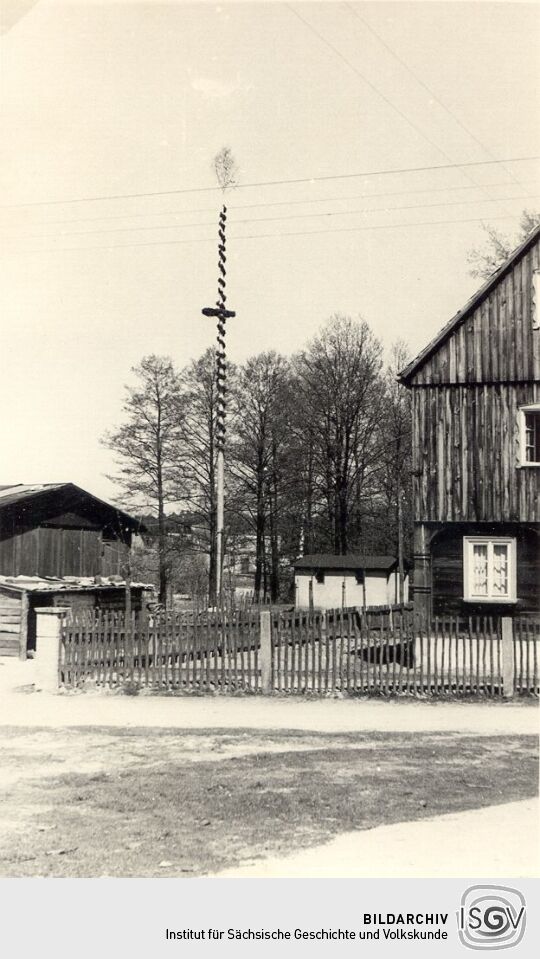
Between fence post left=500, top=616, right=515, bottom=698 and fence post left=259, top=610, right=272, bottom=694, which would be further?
fence post left=259, top=610, right=272, bottom=694

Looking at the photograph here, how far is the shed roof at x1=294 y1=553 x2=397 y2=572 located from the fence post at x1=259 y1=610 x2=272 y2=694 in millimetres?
30454

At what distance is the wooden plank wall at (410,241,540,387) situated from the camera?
19.7m

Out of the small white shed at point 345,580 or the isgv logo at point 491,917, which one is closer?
the isgv logo at point 491,917

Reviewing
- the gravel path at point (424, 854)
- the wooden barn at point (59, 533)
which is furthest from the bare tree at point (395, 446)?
the gravel path at point (424, 854)

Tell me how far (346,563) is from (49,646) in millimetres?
31412

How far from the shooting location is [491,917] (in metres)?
6.30

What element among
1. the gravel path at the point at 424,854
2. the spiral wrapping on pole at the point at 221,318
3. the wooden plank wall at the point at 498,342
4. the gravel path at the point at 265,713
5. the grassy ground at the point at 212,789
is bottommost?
the gravel path at the point at 265,713

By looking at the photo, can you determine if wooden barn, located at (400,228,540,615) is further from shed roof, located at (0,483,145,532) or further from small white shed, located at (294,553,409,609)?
small white shed, located at (294,553,409,609)

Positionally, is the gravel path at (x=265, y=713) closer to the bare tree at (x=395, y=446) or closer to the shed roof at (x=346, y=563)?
the shed roof at (x=346, y=563)

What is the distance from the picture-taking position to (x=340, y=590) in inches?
1873

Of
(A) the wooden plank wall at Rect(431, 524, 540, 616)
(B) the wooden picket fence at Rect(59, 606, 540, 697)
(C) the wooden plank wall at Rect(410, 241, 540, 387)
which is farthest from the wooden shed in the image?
(C) the wooden plank wall at Rect(410, 241, 540, 387)

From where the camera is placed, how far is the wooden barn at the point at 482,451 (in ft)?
64.9

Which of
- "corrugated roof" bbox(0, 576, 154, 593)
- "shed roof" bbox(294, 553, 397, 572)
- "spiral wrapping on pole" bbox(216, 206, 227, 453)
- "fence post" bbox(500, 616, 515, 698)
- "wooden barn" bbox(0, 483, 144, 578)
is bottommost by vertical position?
"fence post" bbox(500, 616, 515, 698)

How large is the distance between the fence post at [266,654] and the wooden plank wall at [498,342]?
24.5 ft
